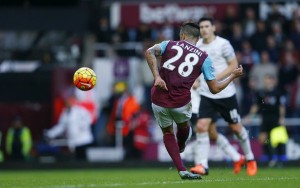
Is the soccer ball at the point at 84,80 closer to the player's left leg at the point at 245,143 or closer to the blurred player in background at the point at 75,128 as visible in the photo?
the player's left leg at the point at 245,143

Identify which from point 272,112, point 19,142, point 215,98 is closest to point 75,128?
point 19,142

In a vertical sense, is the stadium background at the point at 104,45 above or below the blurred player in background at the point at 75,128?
above

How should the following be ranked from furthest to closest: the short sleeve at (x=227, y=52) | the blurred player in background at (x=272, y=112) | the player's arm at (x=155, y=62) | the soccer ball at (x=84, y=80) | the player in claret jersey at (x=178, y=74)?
the blurred player in background at (x=272, y=112), the short sleeve at (x=227, y=52), the soccer ball at (x=84, y=80), the player in claret jersey at (x=178, y=74), the player's arm at (x=155, y=62)

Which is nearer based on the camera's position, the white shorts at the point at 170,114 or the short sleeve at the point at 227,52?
the white shorts at the point at 170,114

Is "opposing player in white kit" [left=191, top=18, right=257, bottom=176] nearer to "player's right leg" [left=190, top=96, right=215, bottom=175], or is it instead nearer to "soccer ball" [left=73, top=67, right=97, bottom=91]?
"player's right leg" [left=190, top=96, right=215, bottom=175]

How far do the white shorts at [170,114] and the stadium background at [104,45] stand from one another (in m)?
9.50

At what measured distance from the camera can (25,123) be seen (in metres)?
24.2

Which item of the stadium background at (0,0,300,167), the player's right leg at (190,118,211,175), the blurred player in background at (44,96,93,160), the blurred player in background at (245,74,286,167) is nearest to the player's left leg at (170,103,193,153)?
the player's right leg at (190,118,211,175)

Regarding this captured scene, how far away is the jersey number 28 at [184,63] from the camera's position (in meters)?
12.1

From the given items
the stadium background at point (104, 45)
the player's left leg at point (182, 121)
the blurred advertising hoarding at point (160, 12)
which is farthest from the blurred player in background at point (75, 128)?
the player's left leg at point (182, 121)

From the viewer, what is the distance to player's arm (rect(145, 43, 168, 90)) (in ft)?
38.8

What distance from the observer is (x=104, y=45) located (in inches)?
966

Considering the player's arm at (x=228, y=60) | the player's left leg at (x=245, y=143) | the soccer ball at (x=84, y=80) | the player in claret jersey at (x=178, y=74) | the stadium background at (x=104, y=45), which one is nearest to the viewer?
the player in claret jersey at (x=178, y=74)

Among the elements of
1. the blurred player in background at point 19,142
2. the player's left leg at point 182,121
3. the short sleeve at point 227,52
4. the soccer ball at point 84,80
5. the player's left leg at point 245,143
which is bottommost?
the blurred player in background at point 19,142
